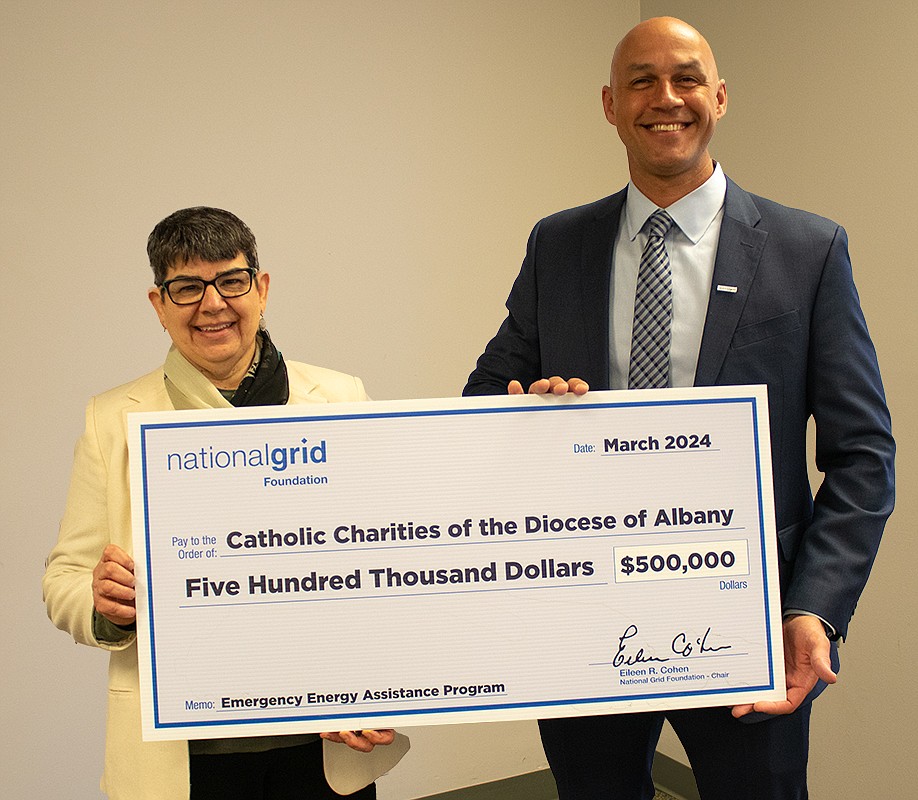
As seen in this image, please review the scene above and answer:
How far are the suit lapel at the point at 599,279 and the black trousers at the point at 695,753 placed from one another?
63cm

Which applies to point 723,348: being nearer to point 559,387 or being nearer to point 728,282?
point 728,282

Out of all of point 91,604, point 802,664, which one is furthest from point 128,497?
point 802,664

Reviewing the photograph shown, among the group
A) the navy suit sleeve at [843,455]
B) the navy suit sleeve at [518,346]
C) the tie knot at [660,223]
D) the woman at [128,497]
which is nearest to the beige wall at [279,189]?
the woman at [128,497]

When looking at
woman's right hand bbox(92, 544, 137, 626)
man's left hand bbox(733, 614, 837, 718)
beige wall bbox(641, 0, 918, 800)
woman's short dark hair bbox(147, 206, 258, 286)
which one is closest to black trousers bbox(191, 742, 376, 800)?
woman's right hand bbox(92, 544, 137, 626)

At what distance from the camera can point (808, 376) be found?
173cm

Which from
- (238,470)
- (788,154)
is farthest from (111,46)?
(788,154)

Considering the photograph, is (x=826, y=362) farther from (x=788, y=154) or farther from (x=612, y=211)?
(x=788, y=154)

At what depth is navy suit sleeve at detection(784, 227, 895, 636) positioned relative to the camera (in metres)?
1.63

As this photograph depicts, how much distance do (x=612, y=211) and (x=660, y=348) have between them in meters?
0.32

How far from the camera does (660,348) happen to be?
1768 millimetres

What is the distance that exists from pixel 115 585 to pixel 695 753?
1056 mm

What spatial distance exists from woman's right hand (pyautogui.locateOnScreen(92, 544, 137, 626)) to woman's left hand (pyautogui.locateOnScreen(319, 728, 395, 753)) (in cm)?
38

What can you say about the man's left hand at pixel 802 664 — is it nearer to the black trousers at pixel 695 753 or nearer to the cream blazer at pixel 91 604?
the black trousers at pixel 695 753

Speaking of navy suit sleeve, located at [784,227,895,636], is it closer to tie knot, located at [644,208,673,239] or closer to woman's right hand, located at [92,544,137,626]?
tie knot, located at [644,208,673,239]
